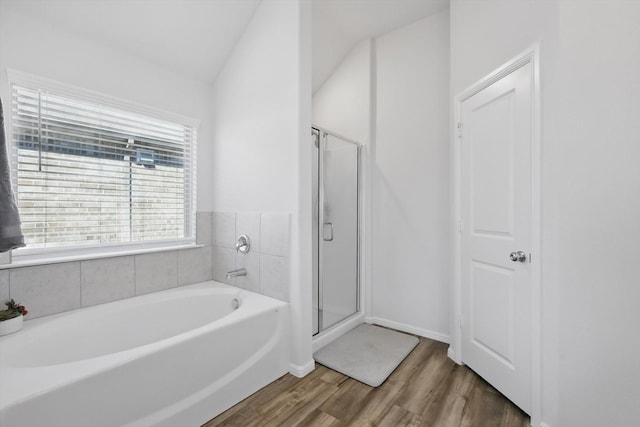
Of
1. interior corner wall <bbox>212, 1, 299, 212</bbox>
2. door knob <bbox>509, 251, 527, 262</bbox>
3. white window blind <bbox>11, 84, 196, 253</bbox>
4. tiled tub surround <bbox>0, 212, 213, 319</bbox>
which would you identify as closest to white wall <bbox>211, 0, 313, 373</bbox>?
interior corner wall <bbox>212, 1, 299, 212</bbox>

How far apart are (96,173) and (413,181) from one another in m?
2.58

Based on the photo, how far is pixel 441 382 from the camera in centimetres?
197

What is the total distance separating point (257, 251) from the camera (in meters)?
2.32

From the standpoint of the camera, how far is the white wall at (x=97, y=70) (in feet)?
5.62

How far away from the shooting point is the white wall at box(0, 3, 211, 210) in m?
1.71

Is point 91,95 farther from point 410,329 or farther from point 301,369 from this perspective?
point 410,329

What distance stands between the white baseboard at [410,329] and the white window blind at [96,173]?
1.99 meters

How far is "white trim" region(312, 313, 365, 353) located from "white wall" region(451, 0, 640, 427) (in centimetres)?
147

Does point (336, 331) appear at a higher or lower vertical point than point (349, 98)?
lower

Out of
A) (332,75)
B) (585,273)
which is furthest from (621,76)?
(332,75)

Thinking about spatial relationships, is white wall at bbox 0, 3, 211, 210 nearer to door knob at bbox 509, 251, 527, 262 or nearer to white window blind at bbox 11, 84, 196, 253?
white window blind at bbox 11, 84, 196, 253

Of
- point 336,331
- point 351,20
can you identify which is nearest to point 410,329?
point 336,331

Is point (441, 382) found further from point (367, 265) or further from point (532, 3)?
point (532, 3)

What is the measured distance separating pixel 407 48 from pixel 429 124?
2.62 ft
